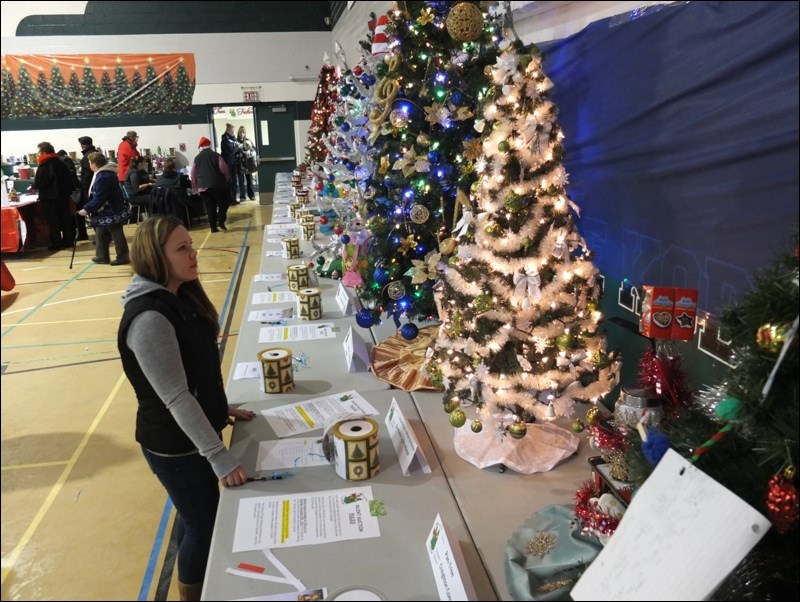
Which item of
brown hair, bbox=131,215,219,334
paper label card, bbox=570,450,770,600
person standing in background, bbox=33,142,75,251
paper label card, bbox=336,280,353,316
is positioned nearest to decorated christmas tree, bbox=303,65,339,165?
paper label card, bbox=336,280,353,316

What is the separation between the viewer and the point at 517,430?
5.63 feet

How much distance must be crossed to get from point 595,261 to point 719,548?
163cm

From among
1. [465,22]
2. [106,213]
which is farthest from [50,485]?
[465,22]

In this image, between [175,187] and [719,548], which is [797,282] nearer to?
[719,548]

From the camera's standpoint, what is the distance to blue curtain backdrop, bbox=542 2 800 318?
131 cm

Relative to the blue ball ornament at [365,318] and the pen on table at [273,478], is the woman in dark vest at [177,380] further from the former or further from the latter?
the blue ball ornament at [365,318]

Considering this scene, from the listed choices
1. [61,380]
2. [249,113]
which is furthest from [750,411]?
[249,113]

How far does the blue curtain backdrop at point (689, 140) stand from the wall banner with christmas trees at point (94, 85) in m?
1.43

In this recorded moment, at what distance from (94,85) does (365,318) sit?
1.73 meters

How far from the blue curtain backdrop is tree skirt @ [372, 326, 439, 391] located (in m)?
0.86

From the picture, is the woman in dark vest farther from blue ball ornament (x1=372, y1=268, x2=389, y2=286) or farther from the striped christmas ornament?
the striped christmas ornament

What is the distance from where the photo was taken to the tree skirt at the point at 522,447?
67.3 inches

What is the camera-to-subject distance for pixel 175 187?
6.34ft

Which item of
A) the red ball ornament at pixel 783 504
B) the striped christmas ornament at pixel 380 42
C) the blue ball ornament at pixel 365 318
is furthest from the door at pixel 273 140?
the red ball ornament at pixel 783 504
